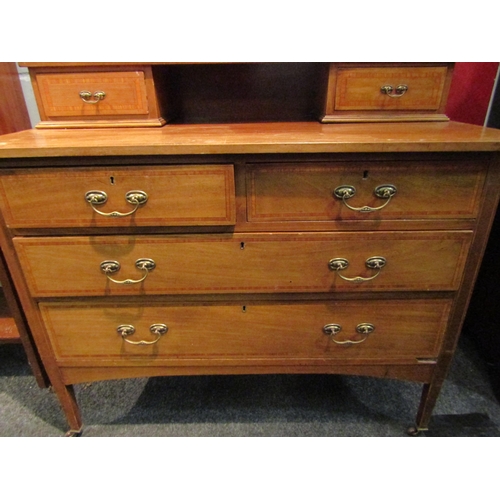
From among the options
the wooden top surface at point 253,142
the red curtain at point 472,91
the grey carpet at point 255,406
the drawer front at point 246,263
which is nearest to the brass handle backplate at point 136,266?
the drawer front at point 246,263

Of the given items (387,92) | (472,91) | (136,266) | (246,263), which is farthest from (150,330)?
(472,91)

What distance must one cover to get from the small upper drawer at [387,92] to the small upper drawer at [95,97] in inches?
21.2

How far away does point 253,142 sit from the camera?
0.76m

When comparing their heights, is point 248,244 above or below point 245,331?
above

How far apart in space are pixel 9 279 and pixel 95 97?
2.01 ft

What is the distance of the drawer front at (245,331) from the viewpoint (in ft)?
3.10

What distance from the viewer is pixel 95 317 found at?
37.5 inches

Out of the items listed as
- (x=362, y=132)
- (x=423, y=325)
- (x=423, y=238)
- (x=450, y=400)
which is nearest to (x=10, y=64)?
(x=362, y=132)

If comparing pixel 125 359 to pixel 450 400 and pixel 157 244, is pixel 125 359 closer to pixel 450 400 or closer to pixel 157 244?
pixel 157 244

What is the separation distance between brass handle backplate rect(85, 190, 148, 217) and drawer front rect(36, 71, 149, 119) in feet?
1.13

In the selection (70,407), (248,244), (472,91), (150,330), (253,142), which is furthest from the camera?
(472,91)

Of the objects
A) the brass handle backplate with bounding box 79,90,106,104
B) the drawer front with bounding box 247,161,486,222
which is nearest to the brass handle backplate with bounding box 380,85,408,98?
the drawer front with bounding box 247,161,486,222

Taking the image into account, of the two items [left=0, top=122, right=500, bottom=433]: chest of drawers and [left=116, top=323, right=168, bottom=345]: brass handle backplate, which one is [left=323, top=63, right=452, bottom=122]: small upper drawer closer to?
[left=0, top=122, right=500, bottom=433]: chest of drawers

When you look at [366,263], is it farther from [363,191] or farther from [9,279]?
[9,279]
